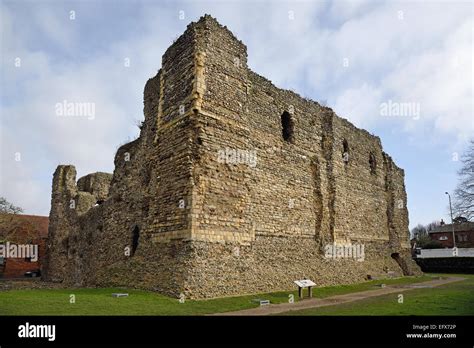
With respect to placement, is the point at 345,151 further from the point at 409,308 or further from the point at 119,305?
the point at 119,305

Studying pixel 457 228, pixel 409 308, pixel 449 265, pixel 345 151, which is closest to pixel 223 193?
pixel 409 308

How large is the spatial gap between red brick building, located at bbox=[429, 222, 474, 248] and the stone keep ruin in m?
43.5

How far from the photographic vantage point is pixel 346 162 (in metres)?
21.6

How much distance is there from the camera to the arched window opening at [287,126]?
17688mm

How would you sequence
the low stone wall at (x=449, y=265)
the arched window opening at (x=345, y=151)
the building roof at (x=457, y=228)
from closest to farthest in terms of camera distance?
the arched window opening at (x=345, y=151) → the low stone wall at (x=449, y=265) → the building roof at (x=457, y=228)

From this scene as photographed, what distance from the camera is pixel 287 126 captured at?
17.9m

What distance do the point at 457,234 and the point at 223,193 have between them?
60.8 metres

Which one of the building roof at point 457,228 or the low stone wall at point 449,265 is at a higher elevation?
the building roof at point 457,228

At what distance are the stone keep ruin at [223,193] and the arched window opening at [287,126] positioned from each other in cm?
5

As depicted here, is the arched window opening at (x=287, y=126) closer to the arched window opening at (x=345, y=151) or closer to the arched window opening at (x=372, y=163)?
the arched window opening at (x=345, y=151)

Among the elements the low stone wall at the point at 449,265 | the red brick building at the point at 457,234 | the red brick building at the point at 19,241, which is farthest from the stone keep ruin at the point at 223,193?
the red brick building at the point at 457,234
